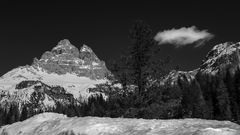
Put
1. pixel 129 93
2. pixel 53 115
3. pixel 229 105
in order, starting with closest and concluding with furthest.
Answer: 1. pixel 53 115
2. pixel 129 93
3. pixel 229 105

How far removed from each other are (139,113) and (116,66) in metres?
4.58

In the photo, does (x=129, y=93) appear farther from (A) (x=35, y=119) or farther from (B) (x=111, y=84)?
(A) (x=35, y=119)

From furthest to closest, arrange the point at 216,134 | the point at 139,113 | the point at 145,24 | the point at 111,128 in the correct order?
1. the point at 145,24
2. the point at 139,113
3. the point at 111,128
4. the point at 216,134

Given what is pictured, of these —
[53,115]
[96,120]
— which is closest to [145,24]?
[53,115]

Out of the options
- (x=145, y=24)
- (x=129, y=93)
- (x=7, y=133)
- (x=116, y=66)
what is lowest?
(x=7, y=133)

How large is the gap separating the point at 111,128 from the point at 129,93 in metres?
19.7

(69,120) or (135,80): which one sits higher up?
(135,80)

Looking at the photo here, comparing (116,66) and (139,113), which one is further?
(116,66)

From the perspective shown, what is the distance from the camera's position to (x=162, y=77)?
26500 millimetres

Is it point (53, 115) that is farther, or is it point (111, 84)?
point (111, 84)

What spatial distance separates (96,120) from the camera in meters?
7.43

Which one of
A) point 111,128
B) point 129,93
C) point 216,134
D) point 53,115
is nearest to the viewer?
point 216,134

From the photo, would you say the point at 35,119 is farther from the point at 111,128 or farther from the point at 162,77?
the point at 162,77

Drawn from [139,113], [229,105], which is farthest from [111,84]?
[229,105]
